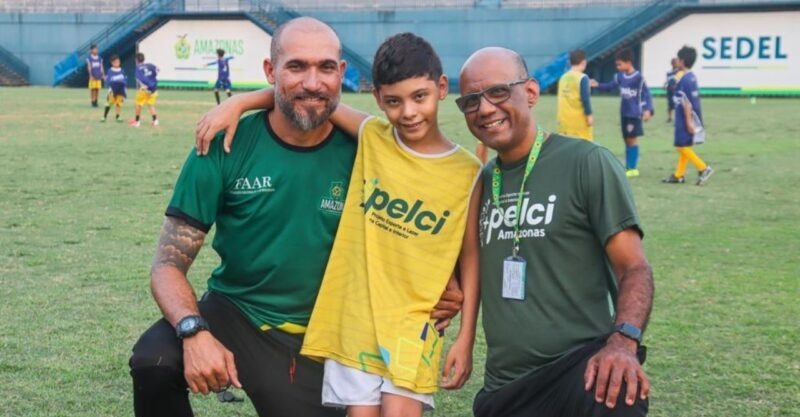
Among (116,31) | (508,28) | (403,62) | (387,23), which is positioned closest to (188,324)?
(403,62)

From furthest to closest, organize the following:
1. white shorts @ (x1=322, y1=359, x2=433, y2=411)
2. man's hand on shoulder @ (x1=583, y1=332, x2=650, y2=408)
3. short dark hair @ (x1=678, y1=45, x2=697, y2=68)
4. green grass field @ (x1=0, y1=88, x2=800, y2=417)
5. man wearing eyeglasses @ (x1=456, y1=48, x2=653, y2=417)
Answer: short dark hair @ (x1=678, y1=45, x2=697, y2=68), green grass field @ (x1=0, y1=88, x2=800, y2=417), white shorts @ (x1=322, y1=359, x2=433, y2=411), man wearing eyeglasses @ (x1=456, y1=48, x2=653, y2=417), man's hand on shoulder @ (x1=583, y1=332, x2=650, y2=408)

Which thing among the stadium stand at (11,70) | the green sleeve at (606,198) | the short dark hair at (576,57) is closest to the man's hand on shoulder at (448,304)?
the green sleeve at (606,198)

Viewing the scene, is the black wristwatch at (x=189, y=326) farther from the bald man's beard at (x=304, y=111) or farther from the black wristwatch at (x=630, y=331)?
the black wristwatch at (x=630, y=331)

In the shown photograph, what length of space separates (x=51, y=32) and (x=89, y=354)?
5056 centimetres

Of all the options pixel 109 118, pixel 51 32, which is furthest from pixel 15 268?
pixel 51 32

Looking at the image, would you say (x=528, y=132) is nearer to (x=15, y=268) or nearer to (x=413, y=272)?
(x=413, y=272)

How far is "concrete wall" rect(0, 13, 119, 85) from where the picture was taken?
5375 cm

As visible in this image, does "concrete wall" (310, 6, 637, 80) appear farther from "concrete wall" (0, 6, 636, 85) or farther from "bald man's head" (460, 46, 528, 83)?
"bald man's head" (460, 46, 528, 83)

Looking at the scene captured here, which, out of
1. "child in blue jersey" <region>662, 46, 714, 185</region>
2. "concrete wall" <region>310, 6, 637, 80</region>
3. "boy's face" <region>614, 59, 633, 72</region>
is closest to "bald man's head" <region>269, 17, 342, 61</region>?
"child in blue jersey" <region>662, 46, 714, 185</region>

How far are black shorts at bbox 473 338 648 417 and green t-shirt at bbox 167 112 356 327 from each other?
915 mm

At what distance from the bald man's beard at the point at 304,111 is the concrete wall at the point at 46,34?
51.8 metres

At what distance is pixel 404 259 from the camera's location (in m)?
4.26

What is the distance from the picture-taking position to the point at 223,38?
2021 inches

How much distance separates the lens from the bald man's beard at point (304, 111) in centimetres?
437
